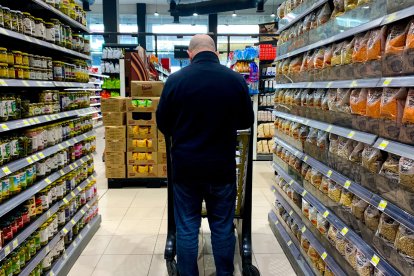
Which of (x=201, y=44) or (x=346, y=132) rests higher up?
(x=201, y=44)

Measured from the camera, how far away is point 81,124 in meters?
3.59

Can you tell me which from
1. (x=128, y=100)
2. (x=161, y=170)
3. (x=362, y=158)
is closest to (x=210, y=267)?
(x=362, y=158)

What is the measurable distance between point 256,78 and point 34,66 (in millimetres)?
5403

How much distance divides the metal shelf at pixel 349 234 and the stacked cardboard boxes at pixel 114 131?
311 centimetres

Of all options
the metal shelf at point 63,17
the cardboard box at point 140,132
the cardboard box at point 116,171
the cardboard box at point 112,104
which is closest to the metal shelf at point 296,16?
the metal shelf at point 63,17

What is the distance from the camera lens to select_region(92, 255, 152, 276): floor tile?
304 centimetres

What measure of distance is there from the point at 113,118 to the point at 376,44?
434 centimetres

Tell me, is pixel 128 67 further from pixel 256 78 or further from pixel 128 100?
pixel 256 78

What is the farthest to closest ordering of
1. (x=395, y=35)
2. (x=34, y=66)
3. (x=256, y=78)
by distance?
(x=256, y=78)
(x=34, y=66)
(x=395, y=35)

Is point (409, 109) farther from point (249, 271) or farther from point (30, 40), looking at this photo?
point (30, 40)

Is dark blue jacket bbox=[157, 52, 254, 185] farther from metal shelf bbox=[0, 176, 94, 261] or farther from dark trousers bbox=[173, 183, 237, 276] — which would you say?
metal shelf bbox=[0, 176, 94, 261]

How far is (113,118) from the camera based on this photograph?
18.2ft

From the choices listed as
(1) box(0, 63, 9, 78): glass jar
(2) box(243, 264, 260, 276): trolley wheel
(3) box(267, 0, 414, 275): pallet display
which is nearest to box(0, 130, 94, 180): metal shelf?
(1) box(0, 63, 9, 78): glass jar

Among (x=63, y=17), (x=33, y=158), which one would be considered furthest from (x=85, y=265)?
(x=63, y=17)
